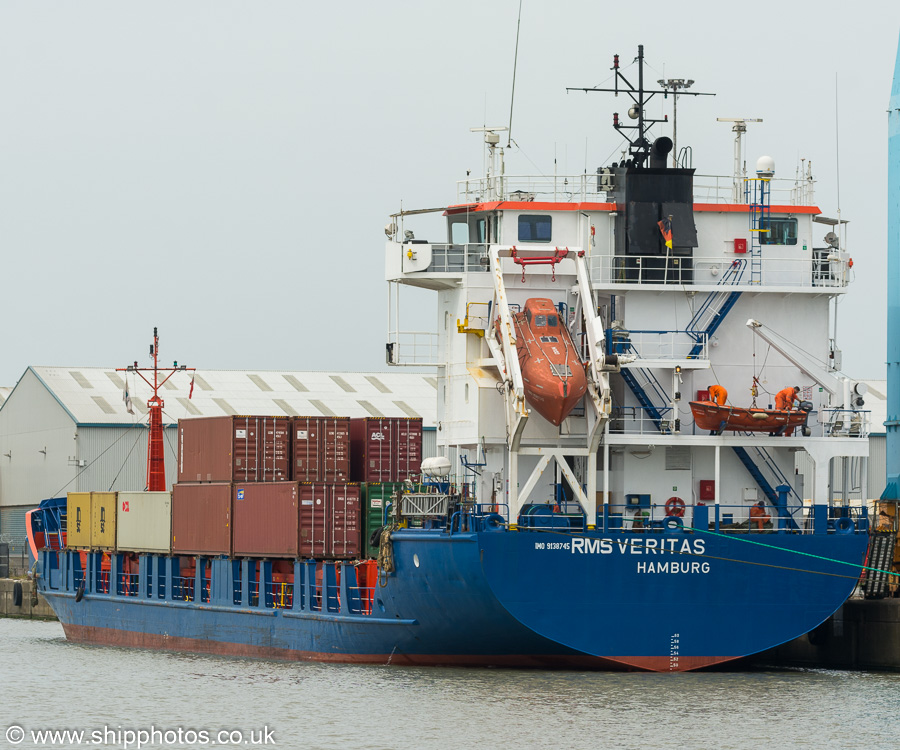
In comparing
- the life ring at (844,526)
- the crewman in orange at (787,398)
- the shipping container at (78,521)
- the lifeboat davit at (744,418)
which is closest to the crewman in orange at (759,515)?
the life ring at (844,526)

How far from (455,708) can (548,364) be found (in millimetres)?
6326

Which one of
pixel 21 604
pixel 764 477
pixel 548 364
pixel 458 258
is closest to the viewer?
pixel 548 364

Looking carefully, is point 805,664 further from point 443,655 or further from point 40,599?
point 40,599

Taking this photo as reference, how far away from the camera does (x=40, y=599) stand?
56.6 meters

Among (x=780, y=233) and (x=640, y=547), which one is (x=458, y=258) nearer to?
(x=780, y=233)

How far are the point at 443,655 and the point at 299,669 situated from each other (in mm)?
3171

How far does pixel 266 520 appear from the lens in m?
34.4

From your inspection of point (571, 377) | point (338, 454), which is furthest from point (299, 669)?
point (571, 377)

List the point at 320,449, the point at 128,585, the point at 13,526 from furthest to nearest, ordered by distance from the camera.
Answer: the point at 13,526 < the point at 128,585 < the point at 320,449

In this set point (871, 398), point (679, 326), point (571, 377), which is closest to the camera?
point (571, 377)

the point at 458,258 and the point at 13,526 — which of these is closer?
the point at 458,258

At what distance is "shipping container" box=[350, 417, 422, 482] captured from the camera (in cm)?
3569

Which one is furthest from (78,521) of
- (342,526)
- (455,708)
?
Answer: (455,708)

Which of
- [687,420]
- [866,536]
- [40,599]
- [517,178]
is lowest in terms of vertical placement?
[40,599]
